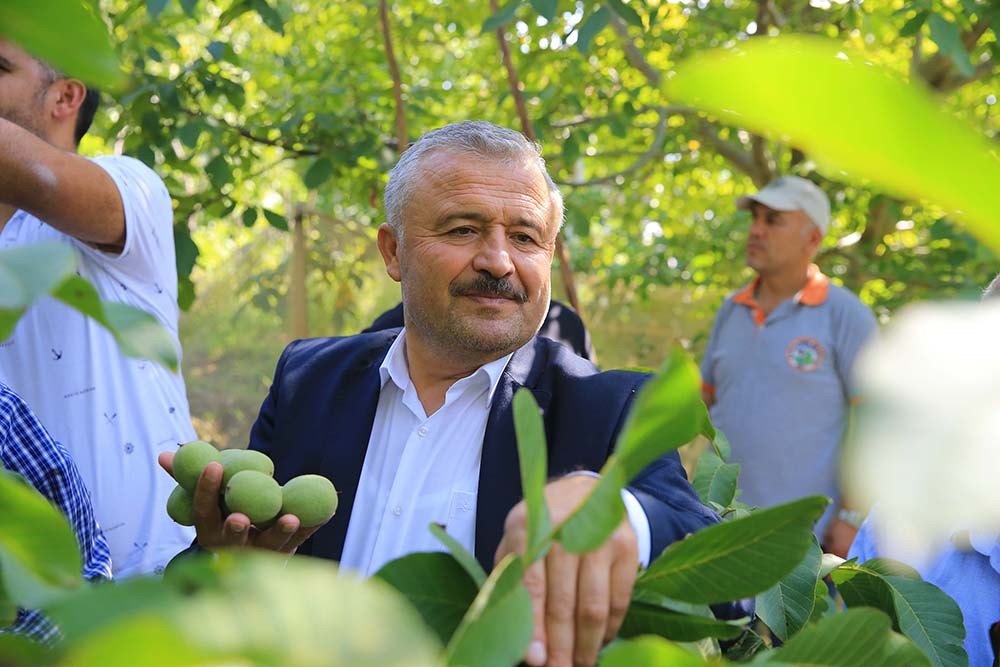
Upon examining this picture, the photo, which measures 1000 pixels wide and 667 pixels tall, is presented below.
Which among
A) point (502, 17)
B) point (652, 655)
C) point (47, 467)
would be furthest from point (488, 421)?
point (502, 17)

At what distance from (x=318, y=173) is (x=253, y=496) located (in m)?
2.87

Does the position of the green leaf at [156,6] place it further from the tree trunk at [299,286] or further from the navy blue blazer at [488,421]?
the tree trunk at [299,286]

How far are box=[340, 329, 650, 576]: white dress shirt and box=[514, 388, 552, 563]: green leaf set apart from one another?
1.10 metres

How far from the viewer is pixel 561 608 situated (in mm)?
836

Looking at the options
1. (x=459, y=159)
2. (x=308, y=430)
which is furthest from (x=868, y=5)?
(x=308, y=430)

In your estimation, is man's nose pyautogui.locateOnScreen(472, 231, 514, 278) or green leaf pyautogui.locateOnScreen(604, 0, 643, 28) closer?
man's nose pyautogui.locateOnScreen(472, 231, 514, 278)

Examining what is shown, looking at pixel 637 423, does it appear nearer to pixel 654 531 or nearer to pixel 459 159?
pixel 654 531

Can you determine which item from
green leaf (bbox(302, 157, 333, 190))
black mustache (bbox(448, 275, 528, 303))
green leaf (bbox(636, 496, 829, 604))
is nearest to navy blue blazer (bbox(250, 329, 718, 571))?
black mustache (bbox(448, 275, 528, 303))

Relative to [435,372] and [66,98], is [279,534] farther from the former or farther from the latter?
[66,98]

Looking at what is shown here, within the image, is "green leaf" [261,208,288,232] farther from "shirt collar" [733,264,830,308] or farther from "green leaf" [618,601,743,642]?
"green leaf" [618,601,743,642]

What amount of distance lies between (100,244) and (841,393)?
2.51m

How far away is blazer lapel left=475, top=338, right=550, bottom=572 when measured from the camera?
1.69 m

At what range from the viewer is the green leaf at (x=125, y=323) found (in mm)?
485

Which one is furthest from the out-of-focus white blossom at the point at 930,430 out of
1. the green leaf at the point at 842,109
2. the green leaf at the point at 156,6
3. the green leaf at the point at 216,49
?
the green leaf at the point at 216,49
